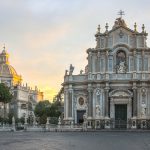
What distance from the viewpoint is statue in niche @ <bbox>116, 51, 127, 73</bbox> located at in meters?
75.1

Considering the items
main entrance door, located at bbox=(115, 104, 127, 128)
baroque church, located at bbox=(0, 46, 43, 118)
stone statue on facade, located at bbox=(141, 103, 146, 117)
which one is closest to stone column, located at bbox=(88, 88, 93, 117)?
main entrance door, located at bbox=(115, 104, 127, 128)

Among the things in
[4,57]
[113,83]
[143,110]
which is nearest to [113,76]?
[113,83]

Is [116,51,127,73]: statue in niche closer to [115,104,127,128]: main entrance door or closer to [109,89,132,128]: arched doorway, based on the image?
[109,89,132,128]: arched doorway

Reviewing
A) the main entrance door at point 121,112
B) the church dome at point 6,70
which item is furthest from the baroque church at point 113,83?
the church dome at point 6,70

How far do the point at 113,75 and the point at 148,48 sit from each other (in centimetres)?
705

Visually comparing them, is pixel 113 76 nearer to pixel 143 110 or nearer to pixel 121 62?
pixel 121 62

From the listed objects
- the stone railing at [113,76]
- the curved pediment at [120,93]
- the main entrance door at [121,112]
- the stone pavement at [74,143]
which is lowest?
the stone pavement at [74,143]

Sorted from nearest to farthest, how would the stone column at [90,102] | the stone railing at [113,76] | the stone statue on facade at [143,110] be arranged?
the stone statue on facade at [143,110] → the stone railing at [113,76] → the stone column at [90,102]

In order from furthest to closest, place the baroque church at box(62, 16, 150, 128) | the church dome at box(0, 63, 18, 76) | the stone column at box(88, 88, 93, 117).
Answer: the church dome at box(0, 63, 18, 76)
the stone column at box(88, 88, 93, 117)
the baroque church at box(62, 16, 150, 128)

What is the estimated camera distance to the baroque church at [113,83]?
73.1 meters

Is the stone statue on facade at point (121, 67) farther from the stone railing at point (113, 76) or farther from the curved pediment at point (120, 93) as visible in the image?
the curved pediment at point (120, 93)

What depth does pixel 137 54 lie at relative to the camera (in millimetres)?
74625

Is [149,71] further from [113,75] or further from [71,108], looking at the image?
[71,108]

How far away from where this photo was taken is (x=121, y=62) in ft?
247
